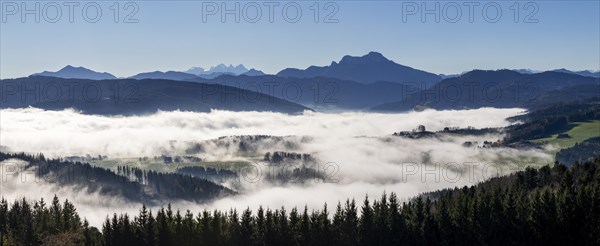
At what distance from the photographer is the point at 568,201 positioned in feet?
386

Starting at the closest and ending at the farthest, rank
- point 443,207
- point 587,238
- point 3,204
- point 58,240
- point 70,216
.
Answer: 1. point 587,238
2. point 443,207
3. point 58,240
4. point 70,216
5. point 3,204

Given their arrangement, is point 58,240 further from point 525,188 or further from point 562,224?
point 525,188

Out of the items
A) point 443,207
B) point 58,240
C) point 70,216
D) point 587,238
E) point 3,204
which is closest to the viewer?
point 587,238

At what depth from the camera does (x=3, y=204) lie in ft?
618

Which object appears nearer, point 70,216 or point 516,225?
point 516,225

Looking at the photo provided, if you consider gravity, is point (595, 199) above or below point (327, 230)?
above

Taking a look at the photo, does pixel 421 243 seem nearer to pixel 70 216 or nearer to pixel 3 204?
pixel 70 216

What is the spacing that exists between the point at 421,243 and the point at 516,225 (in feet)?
71.1

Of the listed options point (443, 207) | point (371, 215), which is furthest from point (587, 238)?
point (371, 215)

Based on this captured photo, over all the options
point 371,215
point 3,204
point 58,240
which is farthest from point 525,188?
point 3,204

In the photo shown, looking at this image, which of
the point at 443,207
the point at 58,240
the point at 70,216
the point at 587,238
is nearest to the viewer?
the point at 587,238

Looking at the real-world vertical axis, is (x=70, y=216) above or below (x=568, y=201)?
below

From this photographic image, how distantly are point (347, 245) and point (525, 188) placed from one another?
82.9 meters

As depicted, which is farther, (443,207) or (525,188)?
(525,188)
